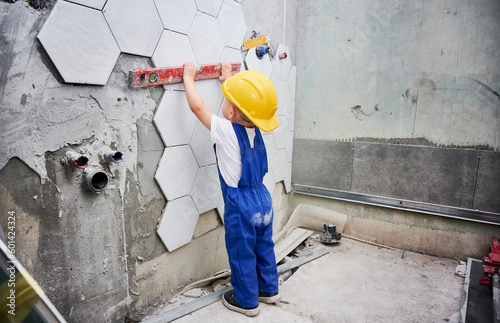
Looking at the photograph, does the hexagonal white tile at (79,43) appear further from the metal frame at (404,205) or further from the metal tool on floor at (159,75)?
the metal frame at (404,205)

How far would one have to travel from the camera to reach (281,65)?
2.62m

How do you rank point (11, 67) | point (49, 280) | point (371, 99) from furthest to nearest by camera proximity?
point (371, 99)
point (49, 280)
point (11, 67)

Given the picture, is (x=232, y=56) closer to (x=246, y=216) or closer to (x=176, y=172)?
(x=176, y=172)

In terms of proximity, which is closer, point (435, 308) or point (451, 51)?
point (435, 308)

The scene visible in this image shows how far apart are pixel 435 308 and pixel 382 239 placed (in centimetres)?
89

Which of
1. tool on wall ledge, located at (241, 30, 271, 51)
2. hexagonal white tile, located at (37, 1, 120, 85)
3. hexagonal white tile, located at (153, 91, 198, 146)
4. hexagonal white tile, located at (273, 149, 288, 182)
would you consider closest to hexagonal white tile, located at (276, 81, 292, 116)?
hexagonal white tile, located at (273, 149, 288, 182)

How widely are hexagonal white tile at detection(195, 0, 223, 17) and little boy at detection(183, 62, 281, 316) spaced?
375 mm

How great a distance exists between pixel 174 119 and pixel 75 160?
1.89ft

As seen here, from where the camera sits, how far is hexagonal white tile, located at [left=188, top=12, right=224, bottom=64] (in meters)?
1.71

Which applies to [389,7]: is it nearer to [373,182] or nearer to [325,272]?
[373,182]

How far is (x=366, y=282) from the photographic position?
7.20 ft

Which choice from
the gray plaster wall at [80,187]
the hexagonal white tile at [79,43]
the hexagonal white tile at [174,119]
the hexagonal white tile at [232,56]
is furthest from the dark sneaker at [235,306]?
the hexagonal white tile at [232,56]

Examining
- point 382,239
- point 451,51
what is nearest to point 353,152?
point 382,239

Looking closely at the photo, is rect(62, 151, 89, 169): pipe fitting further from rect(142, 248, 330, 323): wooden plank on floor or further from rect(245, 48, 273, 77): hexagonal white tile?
rect(245, 48, 273, 77): hexagonal white tile
